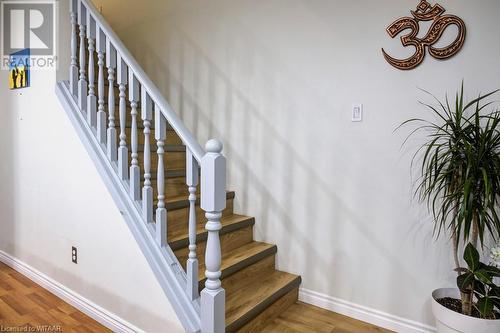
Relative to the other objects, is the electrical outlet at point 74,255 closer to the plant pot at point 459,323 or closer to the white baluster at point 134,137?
the white baluster at point 134,137

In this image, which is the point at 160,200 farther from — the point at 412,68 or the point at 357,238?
the point at 412,68

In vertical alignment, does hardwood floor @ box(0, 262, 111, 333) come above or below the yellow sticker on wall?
below

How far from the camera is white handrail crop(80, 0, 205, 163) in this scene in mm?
1762

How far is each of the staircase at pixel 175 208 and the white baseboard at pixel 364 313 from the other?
0.45ft

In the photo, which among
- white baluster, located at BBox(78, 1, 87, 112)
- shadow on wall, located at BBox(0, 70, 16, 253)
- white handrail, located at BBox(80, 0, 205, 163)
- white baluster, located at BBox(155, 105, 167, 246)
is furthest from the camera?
shadow on wall, located at BBox(0, 70, 16, 253)

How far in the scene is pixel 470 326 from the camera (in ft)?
5.45

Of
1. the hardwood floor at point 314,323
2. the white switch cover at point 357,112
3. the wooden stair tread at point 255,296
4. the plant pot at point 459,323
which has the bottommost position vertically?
the hardwood floor at point 314,323

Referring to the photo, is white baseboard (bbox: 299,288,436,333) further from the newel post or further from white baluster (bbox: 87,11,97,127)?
white baluster (bbox: 87,11,97,127)

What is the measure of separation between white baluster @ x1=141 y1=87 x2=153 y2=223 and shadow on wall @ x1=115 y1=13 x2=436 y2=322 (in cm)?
108

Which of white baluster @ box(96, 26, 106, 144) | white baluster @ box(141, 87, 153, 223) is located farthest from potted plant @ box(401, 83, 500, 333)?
white baluster @ box(96, 26, 106, 144)

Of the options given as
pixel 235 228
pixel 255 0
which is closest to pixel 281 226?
pixel 235 228

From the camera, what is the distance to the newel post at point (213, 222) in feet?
5.44

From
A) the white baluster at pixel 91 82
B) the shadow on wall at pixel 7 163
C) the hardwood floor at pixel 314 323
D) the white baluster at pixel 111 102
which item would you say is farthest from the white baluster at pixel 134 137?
the shadow on wall at pixel 7 163

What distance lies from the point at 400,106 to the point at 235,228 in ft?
4.81
